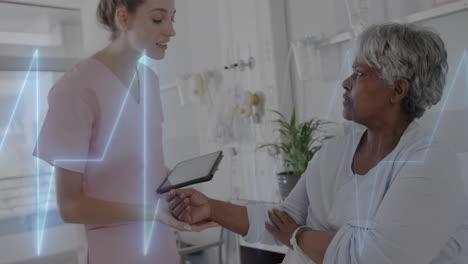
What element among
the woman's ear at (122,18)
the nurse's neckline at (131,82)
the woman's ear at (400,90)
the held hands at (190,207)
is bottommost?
the held hands at (190,207)

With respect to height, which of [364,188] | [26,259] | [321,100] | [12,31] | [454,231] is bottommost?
[26,259]

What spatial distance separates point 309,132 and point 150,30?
1048 mm

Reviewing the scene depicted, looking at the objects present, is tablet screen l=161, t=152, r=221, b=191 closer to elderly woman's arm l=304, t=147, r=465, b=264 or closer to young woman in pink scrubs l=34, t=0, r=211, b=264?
young woman in pink scrubs l=34, t=0, r=211, b=264

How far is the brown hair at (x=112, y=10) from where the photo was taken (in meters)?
1.23

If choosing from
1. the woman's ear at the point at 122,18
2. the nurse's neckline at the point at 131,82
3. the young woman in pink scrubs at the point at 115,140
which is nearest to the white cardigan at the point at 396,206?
the young woman in pink scrubs at the point at 115,140

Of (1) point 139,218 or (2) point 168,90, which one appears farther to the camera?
(2) point 168,90

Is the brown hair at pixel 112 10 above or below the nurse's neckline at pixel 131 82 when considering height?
above

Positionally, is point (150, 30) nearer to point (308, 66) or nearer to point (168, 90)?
point (308, 66)

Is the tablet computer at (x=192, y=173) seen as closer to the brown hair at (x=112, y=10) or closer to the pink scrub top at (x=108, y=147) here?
the pink scrub top at (x=108, y=147)

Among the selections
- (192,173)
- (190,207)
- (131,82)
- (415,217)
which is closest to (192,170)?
(192,173)

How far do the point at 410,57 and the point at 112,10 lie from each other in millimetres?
800

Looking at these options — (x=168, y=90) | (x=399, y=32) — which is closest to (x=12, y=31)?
(x=168, y=90)

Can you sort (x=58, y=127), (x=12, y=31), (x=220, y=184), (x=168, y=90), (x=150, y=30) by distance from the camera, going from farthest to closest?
1. (x=168, y=90)
2. (x=220, y=184)
3. (x=12, y=31)
4. (x=150, y=30)
5. (x=58, y=127)

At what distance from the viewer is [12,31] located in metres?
2.59
